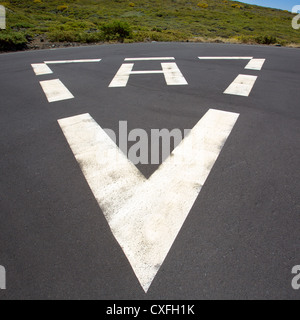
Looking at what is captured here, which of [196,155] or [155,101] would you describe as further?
[155,101]

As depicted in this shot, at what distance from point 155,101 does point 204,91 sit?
49.8 inches

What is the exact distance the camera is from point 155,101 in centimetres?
426

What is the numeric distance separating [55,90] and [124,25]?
12.9m

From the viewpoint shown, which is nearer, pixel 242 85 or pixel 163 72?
pixel 242 85

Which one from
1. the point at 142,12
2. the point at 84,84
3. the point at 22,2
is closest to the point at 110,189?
the point at 84,84

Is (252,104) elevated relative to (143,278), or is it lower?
elevated

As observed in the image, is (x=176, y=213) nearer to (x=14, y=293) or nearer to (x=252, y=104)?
(x=14, y=293)

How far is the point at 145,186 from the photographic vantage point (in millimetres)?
2252

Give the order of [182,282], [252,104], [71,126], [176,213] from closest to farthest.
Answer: [182,282] < [176,213] < [71,126] < [252,104]

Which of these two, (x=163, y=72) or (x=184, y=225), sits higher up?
(x=163, y=72)
